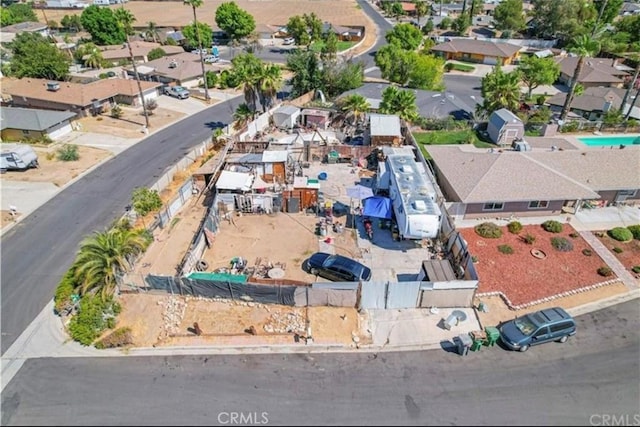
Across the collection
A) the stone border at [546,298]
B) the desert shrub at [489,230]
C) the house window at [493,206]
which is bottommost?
the stone border at [546,298]

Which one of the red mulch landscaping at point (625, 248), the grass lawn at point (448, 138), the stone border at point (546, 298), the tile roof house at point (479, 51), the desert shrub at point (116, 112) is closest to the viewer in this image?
the stone border at point (546, 298)

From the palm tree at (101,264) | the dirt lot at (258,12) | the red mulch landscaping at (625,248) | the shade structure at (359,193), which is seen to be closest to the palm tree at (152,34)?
the dirt lot at (258,12)

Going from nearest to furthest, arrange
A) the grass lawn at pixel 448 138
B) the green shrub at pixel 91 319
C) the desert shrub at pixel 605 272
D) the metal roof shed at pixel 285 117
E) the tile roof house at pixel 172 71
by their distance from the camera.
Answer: the green shrub at pixel 91 319
the desert shrub at pixel 605 272
the grass lawn at pixel 448 138
the metal roof shed at pixel 285 117
the tile roof house at pixel 172 71

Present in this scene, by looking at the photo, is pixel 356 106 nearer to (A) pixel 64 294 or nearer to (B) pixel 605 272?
(B) pixel 605 272

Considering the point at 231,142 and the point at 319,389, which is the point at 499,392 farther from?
the point at 231,142

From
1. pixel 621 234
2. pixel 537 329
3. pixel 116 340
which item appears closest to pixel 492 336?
pixel 537 329

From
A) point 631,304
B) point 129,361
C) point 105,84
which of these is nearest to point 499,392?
point 631,304

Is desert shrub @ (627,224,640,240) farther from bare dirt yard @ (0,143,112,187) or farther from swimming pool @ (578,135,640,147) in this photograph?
bare dirt yard @ (0,143,112,187)

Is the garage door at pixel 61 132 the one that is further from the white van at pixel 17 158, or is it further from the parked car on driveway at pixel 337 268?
the parked car on driveway at pixel 337 268
